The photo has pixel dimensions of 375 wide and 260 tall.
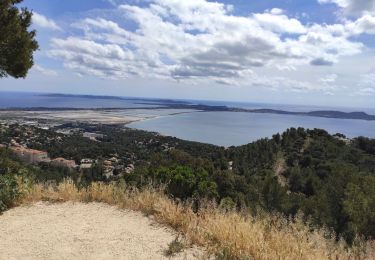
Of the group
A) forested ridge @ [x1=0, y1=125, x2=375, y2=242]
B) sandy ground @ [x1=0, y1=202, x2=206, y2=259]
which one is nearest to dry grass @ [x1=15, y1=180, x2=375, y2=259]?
sandy ground @ [x1=0, y1=202, x2=206, y2=259]

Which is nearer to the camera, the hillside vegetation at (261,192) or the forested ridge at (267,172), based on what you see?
the hillside vegetation at (261,192)

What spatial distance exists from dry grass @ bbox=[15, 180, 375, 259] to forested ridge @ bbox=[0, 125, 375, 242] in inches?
33.0

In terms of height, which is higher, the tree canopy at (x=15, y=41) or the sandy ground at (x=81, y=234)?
the tree canopy at (x=15, y=41)

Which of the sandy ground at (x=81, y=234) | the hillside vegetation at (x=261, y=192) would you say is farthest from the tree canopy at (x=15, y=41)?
the sandy ground at (x=81, y=234)

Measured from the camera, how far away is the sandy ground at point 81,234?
168 inches

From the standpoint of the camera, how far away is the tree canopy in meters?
7.95

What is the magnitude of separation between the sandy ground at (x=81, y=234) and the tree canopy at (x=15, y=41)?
361 cm

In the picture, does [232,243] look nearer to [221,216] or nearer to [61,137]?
[221,216]

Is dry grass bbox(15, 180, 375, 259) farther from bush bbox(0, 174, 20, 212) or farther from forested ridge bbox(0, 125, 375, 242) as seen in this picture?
bush bbox(0, 174, 20, 212)

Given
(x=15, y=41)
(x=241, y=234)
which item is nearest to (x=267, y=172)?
(x=15, y=41)

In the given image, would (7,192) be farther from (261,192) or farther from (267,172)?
(267,172)

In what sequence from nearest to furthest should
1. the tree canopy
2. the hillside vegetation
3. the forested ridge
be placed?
the hillside vegetation → the tree canopy → the forested ridge

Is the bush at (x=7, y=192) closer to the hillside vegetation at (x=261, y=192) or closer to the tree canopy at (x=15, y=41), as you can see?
the hillside vegetation at (x=261, y=192)

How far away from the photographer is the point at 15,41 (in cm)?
833
